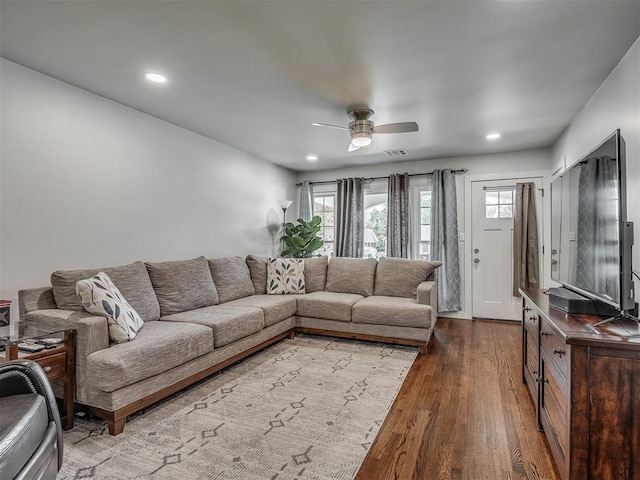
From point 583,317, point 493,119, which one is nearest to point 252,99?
point 493,119

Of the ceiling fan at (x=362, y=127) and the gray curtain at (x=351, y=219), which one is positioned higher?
the ceiling fan at (x=362, y=127)

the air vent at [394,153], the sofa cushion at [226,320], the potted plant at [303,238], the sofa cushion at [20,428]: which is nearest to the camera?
the sofa cushion at [20,428]

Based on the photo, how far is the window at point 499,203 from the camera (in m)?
4.96

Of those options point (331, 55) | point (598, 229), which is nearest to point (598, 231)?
point (598, 229)

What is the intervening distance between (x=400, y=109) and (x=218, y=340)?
104 inches

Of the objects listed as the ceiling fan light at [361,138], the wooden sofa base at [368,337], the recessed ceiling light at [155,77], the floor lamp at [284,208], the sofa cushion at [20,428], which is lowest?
the wooden sofa base at [368,337]

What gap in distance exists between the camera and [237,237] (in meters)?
4.84

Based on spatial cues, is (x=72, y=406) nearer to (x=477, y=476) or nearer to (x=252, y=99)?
(x=477, y=476)

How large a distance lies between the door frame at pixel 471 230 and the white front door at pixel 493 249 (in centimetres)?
5

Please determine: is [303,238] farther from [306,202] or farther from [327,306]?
[327,306]

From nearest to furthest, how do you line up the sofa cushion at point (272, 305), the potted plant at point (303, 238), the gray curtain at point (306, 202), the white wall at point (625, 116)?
the white wall at point (625, 116), the sofa cushion at point (272, 305), the potted plant at point (303, 238), the gray curtain at point (306, 202)

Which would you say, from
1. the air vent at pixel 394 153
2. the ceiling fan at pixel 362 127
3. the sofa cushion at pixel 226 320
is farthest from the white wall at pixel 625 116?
the sofa cushion at pixel 226 320

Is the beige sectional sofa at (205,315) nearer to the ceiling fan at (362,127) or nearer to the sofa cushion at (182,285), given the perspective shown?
the sofa cushion at (182,285)

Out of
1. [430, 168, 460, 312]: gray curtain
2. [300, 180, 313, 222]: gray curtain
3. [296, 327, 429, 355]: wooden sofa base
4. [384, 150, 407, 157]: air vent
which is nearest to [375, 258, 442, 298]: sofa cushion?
[296, 327, 429, 355]: wooden sofa base
